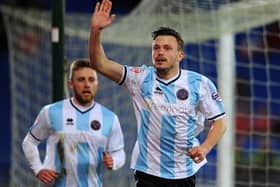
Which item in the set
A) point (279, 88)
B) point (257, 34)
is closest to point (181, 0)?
point (257, 34)

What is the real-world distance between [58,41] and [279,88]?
19.4ft

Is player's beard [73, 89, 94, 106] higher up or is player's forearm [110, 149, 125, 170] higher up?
player's beard [73, 89, 94, 106]

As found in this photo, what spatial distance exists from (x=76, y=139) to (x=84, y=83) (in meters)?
0.42

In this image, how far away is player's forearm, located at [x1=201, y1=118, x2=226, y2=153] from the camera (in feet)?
18.2

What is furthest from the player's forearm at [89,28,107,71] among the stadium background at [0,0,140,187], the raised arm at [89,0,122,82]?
the stadium background at [0,0,140,187]

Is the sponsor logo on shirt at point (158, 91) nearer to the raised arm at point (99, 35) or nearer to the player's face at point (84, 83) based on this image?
the raised arm at point (99, 35)

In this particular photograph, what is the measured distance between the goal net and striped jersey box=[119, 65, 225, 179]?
9.80 feet

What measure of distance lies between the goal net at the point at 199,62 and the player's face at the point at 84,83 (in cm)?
233

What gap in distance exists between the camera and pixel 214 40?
10.8m

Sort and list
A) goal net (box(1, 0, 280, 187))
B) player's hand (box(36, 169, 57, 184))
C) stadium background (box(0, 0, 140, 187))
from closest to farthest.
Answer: player's hand (box(36, 169, 57, 184))
goal net (box(1, 0, 280, 187))
stadium background (box(0, 0, 140, 187))

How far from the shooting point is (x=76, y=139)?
665 cm

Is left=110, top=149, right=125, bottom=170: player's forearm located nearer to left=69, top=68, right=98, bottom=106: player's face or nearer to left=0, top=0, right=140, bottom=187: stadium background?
left=69, top=68, right=98, bottom=106: player's face

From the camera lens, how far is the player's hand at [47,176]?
6.48 metres

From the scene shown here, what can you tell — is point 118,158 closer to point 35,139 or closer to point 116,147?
point 116,147
